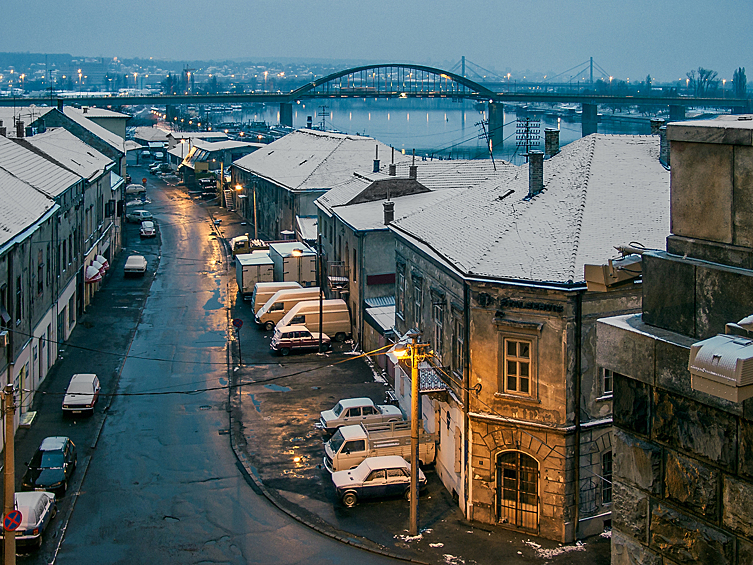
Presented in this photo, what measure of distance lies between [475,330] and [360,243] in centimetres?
2030

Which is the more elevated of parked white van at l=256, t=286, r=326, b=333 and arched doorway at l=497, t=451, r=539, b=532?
parked white van at l=256, t=286, r=326, b=333

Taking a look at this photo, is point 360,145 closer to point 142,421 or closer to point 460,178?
point 460,178

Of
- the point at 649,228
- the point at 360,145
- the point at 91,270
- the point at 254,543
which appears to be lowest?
the point at 254,543

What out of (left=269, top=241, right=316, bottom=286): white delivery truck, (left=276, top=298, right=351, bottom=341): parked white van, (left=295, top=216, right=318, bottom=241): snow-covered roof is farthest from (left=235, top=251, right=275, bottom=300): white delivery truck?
(left=276, top=298, right=351, bottom=341): parked white van

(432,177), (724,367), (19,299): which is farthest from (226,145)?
(724,367)

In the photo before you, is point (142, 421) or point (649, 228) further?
point (142, 421)

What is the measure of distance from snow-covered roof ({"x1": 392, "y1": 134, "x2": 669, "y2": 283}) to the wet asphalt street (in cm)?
1037

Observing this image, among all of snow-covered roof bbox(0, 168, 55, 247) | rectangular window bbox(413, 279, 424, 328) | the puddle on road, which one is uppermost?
snow-covered roof bbox(0, 168, 55, 247)

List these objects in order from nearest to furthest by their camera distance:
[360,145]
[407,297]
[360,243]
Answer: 1. [407,297]
2. [360,243]
3. [360,145]

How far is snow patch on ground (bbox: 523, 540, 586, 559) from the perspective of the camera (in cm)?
2661

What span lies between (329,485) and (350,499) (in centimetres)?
222

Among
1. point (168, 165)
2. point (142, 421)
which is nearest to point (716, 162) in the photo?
point (142, 421)

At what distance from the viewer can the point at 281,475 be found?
32.8 m

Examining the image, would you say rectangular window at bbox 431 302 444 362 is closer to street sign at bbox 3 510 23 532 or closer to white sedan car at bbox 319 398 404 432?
white sedan car at bbox 319 398 404 432
